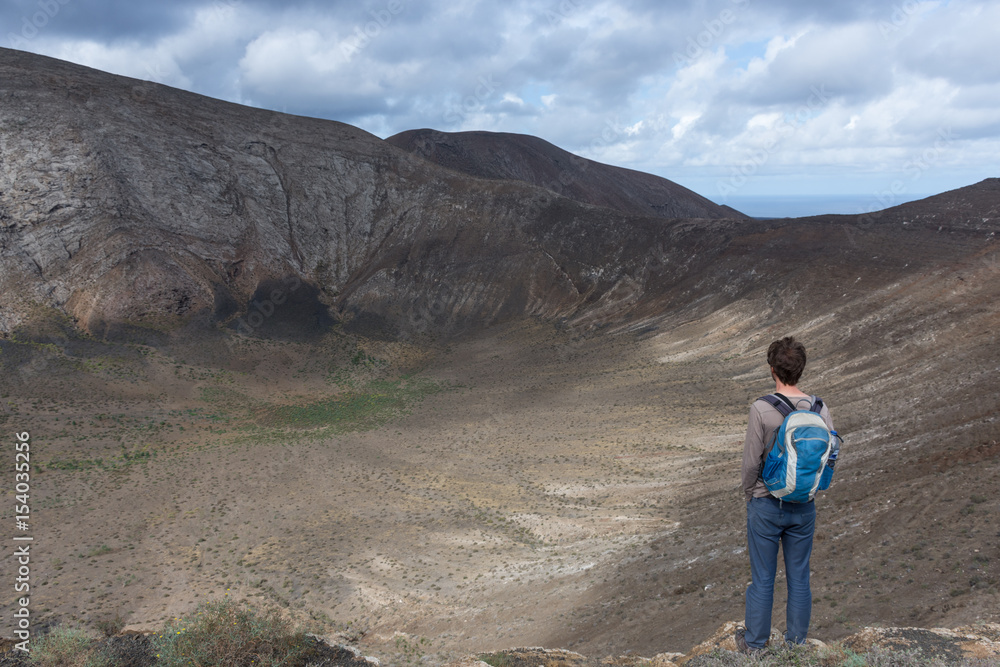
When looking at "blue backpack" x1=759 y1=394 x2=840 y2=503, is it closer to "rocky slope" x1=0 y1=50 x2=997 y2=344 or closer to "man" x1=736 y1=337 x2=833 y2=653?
"man" x1=736 y1=337 x2=833 y2=653

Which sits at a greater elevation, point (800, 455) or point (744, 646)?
point (800, 455)

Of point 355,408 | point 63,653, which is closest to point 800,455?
point 63,653

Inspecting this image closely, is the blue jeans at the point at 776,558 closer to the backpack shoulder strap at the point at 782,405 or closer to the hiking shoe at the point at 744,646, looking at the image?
the hiking shoe at the point at 744,646

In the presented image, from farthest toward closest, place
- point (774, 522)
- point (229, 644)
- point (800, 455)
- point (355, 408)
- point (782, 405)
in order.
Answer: point (355, 408) → point (229, 644) → point (774, 522) → point (782, 405) → point (800, 455)

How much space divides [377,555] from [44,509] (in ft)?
39.2

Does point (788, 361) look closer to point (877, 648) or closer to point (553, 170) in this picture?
point (877, 648)

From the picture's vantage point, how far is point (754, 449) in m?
4.28

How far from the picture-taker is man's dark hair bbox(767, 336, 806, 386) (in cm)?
430

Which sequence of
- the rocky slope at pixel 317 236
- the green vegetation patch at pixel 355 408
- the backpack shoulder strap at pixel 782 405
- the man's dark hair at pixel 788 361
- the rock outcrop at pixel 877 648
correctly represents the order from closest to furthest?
the backpack shoulder strap at pixel 782 405
the man's dark hair at pixel 788 361
the rock outcrop at pixel 877 648
the green vegetation patch at pixel 355 408
the rocky slope at pixel 317 236

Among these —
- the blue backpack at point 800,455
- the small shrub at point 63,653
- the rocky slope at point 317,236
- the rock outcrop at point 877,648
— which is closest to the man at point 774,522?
the blue backpack at point 800,455

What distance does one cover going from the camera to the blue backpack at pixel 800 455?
4020 millimetres

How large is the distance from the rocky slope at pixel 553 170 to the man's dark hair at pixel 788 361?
237ft

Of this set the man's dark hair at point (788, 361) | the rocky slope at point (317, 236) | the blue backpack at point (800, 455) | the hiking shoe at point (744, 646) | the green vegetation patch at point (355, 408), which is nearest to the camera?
the blue backpack at point (800, 455)

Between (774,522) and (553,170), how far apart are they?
87.2m
